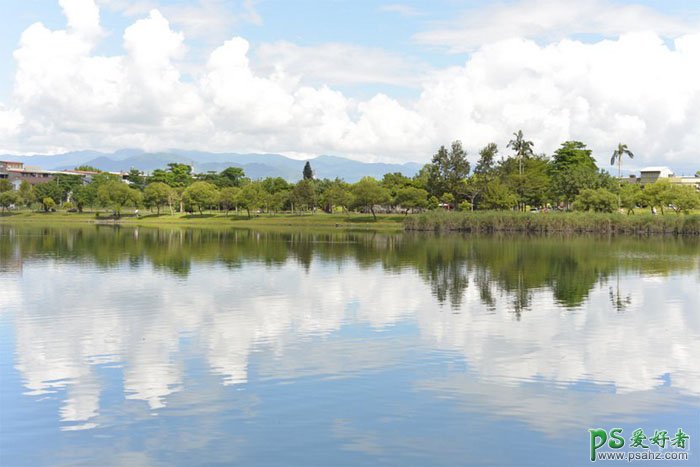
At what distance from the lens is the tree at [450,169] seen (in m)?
128

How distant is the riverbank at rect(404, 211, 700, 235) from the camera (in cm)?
10044

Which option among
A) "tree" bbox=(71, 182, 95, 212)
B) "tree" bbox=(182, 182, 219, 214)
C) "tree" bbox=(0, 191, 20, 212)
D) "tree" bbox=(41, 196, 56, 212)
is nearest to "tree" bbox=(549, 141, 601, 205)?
"tree" bbox=(182, 182, 219, 214)

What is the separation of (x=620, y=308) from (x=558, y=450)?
60.8 ft

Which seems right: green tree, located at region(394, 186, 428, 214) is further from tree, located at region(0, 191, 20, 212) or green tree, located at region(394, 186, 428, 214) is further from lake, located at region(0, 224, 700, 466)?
tree, located at region(0, 191, 20, 212)

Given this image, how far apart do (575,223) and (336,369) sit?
8935 cm

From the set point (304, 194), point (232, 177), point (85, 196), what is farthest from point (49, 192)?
point (304, 194)

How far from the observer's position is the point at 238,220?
134500mm

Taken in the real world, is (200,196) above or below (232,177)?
below

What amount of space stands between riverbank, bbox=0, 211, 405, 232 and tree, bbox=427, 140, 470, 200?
31.0 ft

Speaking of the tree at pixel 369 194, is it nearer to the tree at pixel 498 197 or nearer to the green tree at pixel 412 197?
the green tree at pixel 412 197

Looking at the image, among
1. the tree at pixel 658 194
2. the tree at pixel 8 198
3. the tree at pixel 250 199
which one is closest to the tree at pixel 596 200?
the tree at pixel 658 194

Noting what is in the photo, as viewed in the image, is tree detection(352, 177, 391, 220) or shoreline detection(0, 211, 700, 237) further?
tree detection(352, 177, 391, 220)

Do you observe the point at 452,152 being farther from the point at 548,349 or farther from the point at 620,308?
the point at 548,349

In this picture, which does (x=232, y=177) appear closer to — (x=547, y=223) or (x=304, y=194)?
(x=304, y=194)
